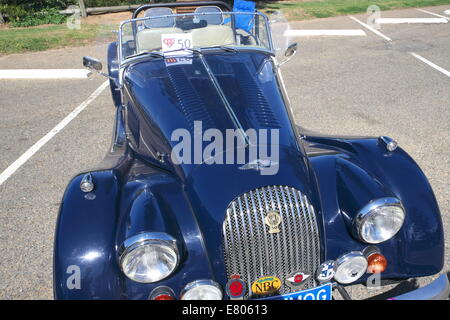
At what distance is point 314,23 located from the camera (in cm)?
1227

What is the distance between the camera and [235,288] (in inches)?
91.4

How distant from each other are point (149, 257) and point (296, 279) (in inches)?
36.7

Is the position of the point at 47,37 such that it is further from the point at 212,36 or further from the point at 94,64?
the point at 212,36

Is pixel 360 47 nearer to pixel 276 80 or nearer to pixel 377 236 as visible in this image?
pixel 276 80

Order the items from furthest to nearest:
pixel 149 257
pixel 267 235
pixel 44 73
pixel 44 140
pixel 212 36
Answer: pixel 44 73 < pixel 44 140 < pixel 212 36 < pixel 267 235 < pixel 149 257

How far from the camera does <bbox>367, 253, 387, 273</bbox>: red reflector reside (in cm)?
246

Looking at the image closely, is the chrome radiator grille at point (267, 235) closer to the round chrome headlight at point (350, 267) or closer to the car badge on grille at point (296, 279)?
the car badge on grille at point (296, 279)

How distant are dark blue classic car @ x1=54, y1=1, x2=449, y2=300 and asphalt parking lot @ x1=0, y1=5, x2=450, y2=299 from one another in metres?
0.79

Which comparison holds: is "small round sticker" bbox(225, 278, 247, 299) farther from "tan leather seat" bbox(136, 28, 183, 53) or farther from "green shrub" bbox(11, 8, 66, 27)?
"green shrub" bbox(11, 8, 66, 27)

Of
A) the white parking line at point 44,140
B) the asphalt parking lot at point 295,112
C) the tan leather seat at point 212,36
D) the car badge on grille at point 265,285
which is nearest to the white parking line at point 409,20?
the asphalt parking lot at point 295,112

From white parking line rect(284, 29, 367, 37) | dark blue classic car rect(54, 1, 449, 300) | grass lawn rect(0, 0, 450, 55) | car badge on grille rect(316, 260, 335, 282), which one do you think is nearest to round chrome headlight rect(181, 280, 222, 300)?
dark blue classic car rect(54, 1, 449, 300)

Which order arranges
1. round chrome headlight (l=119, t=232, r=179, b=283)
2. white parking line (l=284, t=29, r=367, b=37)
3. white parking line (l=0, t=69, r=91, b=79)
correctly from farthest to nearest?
white parking line (l=284, t=29, r=367, b=37) → white parking line (l=0, t=69, r=91, b=79) → round chrome headlight (l=119, t=232, r=179, b=283)

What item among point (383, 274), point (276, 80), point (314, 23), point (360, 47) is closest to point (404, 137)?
point (276, 80)

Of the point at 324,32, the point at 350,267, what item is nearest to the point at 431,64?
the point at 324,32
